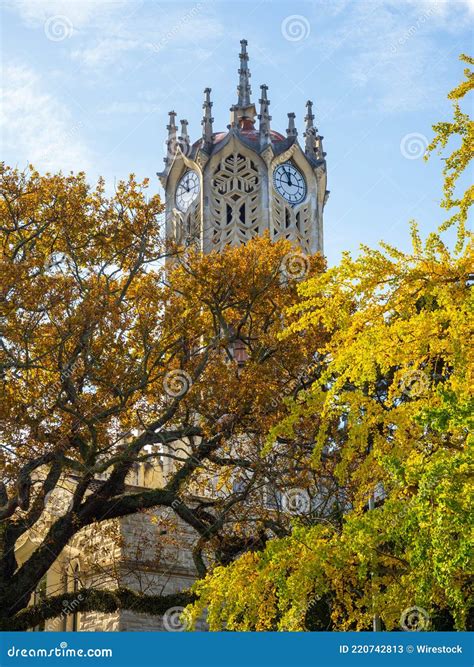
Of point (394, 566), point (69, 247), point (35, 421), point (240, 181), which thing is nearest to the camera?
point (394, 566)

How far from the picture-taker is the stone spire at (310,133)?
170 ft

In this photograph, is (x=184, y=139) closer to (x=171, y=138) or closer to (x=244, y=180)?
(x=171, y=138)

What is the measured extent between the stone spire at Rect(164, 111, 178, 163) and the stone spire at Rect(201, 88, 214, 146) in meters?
A: 1.91

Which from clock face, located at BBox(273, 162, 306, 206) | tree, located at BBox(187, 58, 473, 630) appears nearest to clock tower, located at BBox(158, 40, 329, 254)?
clock face, located at BBox(273, 162, 306, 206)

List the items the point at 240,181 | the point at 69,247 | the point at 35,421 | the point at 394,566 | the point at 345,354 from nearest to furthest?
the point at 345,354, the point at 394,566, the point at 35,421, the point at 69,247, the point at 240,181

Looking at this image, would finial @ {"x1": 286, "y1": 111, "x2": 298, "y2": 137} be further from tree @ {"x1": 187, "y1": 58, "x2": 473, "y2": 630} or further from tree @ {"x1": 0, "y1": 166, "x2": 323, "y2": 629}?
tree @ {"x1": 187, "y1": 58, "x2": 473, "y2": 630}

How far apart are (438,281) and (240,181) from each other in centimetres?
3930

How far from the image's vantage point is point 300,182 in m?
51.2

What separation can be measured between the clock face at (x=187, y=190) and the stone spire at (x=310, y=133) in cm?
666

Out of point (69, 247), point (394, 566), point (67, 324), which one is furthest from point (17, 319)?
point (394, 566)

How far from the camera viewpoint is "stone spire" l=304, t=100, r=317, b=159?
51906 mm

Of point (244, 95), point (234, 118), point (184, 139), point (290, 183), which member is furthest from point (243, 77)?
A: point (290, 183)

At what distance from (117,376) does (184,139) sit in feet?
114

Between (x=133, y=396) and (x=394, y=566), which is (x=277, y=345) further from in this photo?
(x=394, y=566)
